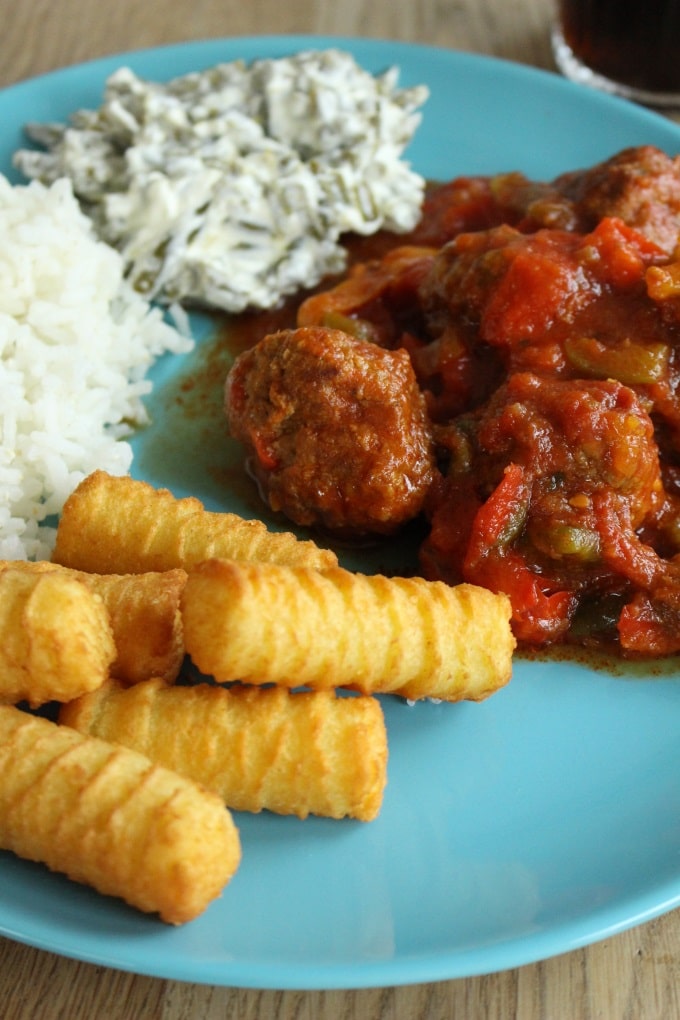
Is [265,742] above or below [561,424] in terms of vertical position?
below

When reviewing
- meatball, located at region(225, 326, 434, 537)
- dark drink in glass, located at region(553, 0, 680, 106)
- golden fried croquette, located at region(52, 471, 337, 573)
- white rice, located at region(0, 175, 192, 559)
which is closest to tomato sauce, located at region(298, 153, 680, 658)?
meatball, located at region(225, 326, 434, 537)

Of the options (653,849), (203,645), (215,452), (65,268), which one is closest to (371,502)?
(215,452)

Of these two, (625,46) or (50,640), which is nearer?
(50,640)

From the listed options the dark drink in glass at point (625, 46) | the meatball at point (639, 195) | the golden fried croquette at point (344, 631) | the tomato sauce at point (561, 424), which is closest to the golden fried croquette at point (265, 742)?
the golden fried croquette at point (344, 631)

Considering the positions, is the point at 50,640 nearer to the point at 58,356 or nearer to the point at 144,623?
Answer: the point at 144,623

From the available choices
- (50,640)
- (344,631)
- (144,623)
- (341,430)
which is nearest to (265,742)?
(344,631)

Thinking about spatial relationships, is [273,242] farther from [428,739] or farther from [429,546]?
[428,739]
